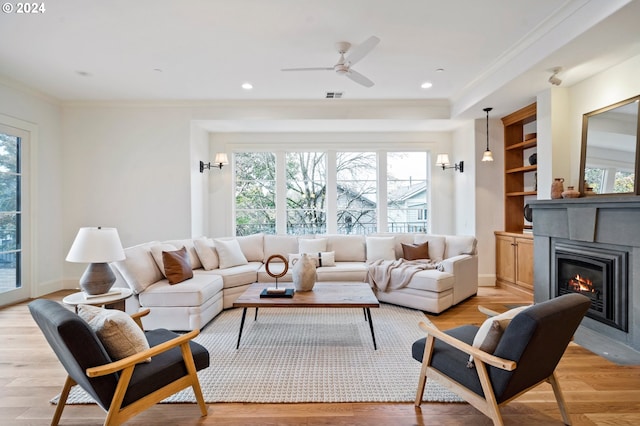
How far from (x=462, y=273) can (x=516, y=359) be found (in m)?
2.81

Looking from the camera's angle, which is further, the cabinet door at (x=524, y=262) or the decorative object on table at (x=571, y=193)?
the cabinet door at (x=524, y=262)

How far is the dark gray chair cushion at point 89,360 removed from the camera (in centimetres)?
153

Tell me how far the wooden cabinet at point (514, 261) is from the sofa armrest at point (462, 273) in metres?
0.71

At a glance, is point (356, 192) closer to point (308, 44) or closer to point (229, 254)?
point (229, 254)

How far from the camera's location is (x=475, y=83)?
433 centimetres

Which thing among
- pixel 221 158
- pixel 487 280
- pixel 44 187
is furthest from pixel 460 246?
pixel 44 187

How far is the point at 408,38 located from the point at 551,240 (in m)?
2.81

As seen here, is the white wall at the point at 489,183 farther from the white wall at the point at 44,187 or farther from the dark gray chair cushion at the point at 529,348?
the white wall at the point at 44,187

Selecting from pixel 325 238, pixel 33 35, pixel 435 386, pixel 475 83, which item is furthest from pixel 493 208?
pixel 33 35

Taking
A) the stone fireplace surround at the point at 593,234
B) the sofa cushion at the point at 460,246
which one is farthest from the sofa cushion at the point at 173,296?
the stone fireplace surround at the point at 593,234

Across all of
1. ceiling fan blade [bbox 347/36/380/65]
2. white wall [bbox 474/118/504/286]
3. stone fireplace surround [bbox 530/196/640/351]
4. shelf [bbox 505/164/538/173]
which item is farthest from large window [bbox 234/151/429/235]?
ceiling fan blade [bbox 347/36/380/65]

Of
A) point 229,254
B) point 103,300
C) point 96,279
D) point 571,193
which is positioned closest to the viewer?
point 103,300

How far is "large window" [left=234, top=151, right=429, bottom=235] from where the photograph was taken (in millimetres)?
6004

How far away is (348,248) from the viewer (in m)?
5.09
